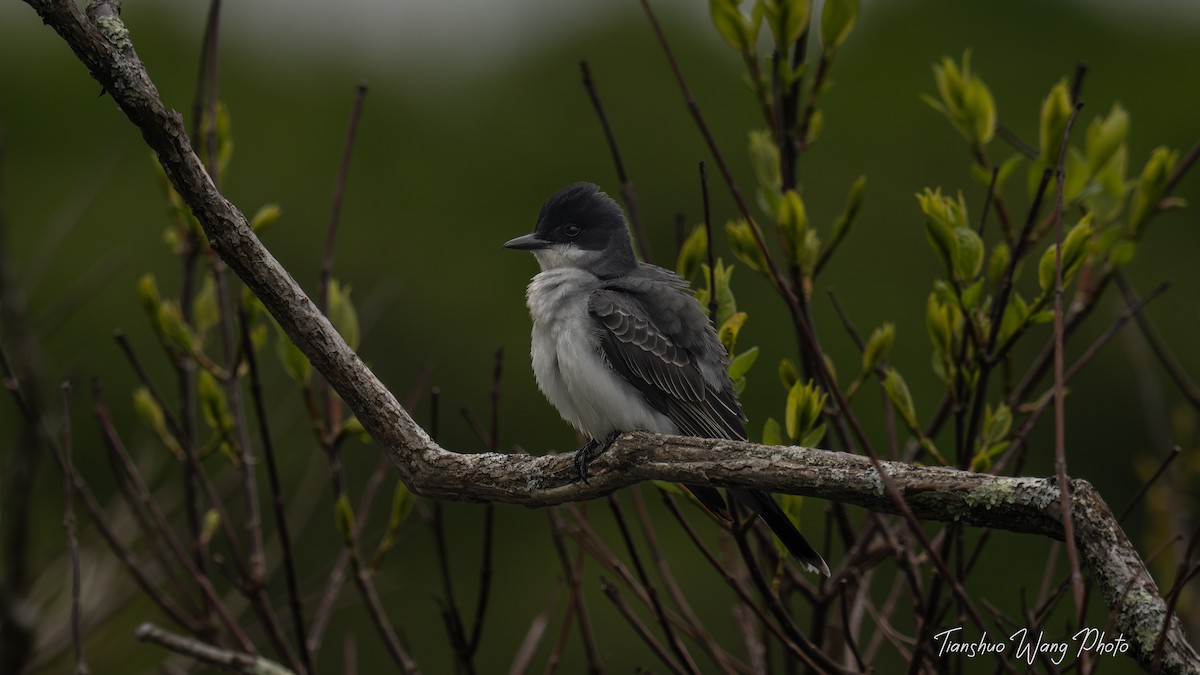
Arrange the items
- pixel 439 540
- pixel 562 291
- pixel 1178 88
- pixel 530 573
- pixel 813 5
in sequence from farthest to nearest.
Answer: pixel 1178 88
pixel 530 573
pixel 562 291
pixel 813 5
pixel 439 540

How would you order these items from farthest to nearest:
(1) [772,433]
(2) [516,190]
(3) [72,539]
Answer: (2) [516,190] → (1) [772,433] → (3) [72,539]

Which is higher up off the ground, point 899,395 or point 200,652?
point 200,652

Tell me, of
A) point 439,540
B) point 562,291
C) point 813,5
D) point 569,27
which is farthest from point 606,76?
point 439,540

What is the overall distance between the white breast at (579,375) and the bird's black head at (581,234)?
329mm

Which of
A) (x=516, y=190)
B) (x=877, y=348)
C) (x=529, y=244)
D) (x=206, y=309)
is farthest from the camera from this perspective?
(x=516, y=190)

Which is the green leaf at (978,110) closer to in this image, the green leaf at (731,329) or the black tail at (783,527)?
the green leaf at (731,329)

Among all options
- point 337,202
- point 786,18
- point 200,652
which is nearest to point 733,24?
point 786,18

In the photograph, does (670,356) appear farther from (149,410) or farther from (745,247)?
(149,410)

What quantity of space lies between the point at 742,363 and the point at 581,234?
5.85ft

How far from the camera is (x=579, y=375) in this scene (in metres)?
4.29

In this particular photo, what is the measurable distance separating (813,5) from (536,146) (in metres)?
5.94

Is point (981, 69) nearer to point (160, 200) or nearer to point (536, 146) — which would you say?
point (536, 146)

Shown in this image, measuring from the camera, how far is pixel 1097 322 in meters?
8.18

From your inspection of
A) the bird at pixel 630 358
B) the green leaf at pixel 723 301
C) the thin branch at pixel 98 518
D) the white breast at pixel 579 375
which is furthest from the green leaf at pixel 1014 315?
the thin branch at pixel 98 518
